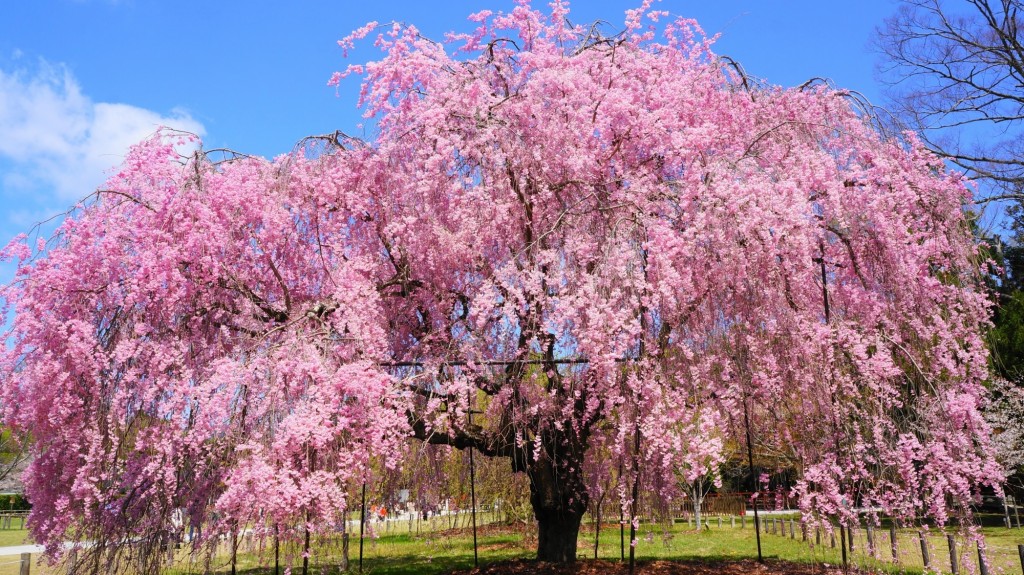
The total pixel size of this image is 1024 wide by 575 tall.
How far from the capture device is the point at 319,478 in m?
6.42

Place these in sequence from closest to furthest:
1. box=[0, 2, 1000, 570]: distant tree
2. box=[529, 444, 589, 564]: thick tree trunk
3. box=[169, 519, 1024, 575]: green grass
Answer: box=[0, 2, 1000, 570]: distant tree → box=[529, 444, 589, 564]: thick tree trunk → box=[169, 519, 1024, 575]: green grass

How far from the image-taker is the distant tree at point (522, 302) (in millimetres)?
6895

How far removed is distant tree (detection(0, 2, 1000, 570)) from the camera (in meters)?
6.89

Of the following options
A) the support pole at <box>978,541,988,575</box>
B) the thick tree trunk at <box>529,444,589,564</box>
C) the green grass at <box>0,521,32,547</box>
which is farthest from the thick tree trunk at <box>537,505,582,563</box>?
the green grass at <box>0,521,32,547</box>

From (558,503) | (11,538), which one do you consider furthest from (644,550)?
(11,538)

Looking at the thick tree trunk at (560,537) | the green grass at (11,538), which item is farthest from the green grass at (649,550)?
the green grass at (11,538)

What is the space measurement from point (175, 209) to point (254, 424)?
2.85 m

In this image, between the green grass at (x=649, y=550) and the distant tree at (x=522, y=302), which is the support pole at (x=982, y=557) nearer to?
the distant tree at (x=522, y=302)

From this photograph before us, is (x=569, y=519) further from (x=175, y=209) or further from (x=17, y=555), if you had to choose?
(x=17, y=555)

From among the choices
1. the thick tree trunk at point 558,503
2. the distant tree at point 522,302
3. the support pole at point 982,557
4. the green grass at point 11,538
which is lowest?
the green grass at point 11,538

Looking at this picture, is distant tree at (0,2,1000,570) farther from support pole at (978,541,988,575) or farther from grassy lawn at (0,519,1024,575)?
grassy lawn at (0,519,1024,575)

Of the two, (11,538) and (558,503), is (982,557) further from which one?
(11,538)

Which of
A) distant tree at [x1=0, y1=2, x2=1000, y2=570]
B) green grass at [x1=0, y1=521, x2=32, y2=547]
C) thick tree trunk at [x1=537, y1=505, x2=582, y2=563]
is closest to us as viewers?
distant tree at [x1=0, y1=2, x2=1000, y2=570]

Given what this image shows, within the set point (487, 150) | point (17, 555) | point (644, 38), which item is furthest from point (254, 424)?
point (17, 555)
